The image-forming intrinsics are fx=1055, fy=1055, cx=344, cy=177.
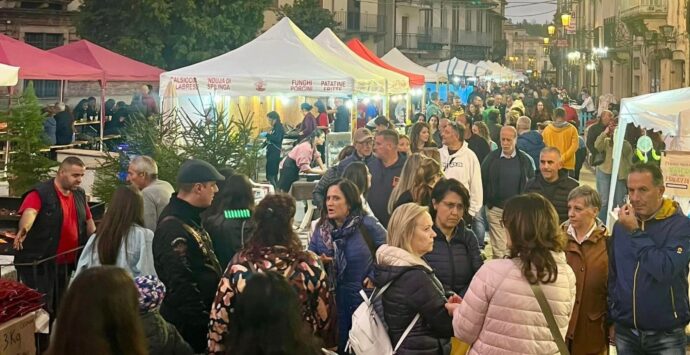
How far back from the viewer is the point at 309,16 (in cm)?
4641

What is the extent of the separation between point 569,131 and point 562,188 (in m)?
5.11

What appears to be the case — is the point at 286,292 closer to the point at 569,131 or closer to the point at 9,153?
the point at 9,153

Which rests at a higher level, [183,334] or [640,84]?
[640,84]

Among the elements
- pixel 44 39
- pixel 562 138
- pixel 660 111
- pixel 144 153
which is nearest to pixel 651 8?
pixel 562 138

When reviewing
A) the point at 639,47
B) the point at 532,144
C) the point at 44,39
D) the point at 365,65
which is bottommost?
the point at 532,144

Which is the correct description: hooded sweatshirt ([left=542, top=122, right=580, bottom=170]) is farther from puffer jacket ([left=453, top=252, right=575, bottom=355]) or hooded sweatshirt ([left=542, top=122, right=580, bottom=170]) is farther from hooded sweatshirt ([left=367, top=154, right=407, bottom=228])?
puffer jacket ([left=453, top=252, right=575, bottom=355])

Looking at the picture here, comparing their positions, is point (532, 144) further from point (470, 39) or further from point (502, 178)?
point (470, 39)

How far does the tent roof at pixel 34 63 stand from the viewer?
17.1 m

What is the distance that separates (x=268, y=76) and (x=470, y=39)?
2419 inches

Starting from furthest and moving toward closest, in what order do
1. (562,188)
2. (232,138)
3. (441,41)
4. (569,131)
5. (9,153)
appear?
(441,41)
(569,131)
(9,153)
(232,138)
(562,188)

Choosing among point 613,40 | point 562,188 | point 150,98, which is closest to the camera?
point 562,188

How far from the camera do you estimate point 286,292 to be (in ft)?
11.2

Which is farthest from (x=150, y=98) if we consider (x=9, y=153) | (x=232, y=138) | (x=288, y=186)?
(x=232, y=138)

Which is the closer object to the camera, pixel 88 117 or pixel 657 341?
pixel 657 341
